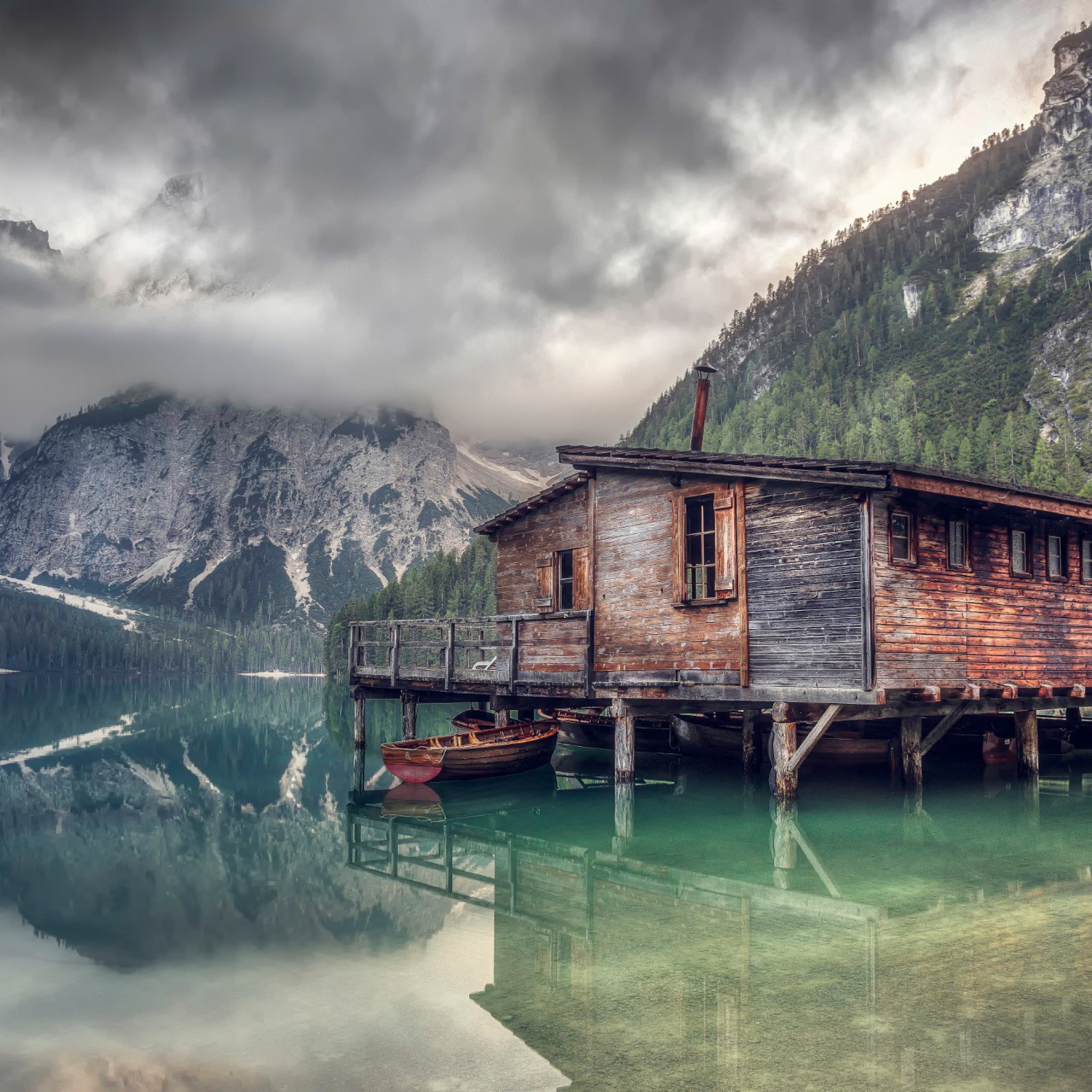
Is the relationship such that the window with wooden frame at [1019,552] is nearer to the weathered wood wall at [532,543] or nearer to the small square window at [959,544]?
the small square window at [959,544]

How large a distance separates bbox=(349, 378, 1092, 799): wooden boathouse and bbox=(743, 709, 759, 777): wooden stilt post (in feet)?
0.31

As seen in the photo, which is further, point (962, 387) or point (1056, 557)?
point (962, 387)

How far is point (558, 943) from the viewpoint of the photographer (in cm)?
1102

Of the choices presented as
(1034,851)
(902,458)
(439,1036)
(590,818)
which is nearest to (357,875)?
(590,818)

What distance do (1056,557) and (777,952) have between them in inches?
756

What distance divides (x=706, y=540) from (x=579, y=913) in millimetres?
12403

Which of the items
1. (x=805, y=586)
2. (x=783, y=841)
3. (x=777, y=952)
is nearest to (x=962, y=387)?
(x=805, y=586)

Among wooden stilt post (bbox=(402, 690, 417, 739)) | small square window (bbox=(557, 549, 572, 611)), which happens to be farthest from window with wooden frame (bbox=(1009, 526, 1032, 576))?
wooden stilt post (bbox=(402, 690, 417, 739))

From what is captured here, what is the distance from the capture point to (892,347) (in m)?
188

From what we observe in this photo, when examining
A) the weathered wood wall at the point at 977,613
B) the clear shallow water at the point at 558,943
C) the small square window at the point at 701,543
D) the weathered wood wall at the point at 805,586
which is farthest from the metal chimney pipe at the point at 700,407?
the clear shallow water at the point at 558,943

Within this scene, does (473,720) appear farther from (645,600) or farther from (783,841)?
(783,841)

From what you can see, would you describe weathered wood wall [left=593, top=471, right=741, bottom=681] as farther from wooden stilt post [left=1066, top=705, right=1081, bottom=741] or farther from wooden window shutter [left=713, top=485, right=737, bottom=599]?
wooden stilt post [left=1066, top=705, right=1081, bottom=741]

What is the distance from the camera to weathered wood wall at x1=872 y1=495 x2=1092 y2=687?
19.8 m

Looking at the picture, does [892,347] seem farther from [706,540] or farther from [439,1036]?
[439,1036]
